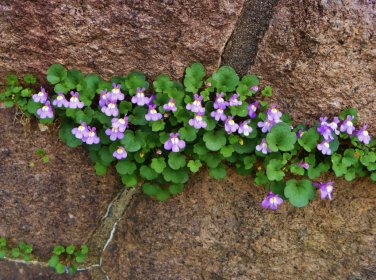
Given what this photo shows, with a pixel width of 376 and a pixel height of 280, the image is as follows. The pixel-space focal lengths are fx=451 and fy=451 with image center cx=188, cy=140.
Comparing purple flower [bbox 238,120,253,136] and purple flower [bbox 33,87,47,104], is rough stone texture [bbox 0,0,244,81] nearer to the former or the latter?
purple flower [bbox 33,87,47,104]

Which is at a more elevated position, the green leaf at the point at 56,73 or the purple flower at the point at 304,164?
the green leaf at the point at 56,73

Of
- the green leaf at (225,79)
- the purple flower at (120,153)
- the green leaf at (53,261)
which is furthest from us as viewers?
the green leaf at (53,261)

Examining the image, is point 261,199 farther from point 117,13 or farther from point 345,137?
point 117,13

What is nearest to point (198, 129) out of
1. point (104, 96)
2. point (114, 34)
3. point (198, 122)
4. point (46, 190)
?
point (198, 122)

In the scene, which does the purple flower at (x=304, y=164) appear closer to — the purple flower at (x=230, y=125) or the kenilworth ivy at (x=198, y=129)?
the kenilworth ivy at (x=198, y=129)

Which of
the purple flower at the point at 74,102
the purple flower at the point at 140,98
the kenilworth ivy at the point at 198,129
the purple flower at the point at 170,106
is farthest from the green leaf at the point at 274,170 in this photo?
the purple flower at the point at 74,102

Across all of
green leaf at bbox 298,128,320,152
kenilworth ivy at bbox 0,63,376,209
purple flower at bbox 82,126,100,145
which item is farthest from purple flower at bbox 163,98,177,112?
green leaf at bbox 298,128,320,152
